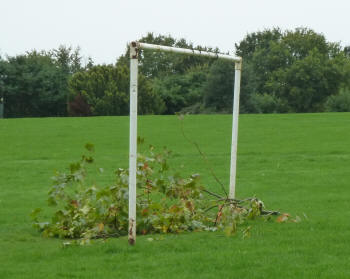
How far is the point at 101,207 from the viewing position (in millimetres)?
7336

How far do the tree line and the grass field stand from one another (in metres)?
13.1

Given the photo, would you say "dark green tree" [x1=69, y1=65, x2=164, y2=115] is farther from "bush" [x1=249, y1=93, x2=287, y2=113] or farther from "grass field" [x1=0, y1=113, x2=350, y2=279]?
"grass field" [x1=0, y1=113, x2=350, y2=279]

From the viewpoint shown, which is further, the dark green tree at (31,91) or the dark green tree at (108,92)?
the dark green tree at (31,91)

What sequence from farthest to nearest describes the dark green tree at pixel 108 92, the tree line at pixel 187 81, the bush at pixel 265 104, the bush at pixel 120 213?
the dark green tree at pixel 108 92
the tree line at pixel 187 81
the bush at pixel 265 104
the bush at pixel 120 213

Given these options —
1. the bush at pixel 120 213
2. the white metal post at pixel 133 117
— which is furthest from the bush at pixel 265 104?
the white metal post at pixel 133 117

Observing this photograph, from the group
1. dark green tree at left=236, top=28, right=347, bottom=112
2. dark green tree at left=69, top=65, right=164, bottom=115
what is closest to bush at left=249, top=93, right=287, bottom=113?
dark green tree at left=236, top=28, right=347, bottom=112

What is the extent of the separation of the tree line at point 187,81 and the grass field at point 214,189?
43.0ft

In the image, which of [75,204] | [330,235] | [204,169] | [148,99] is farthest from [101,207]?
[148,99]

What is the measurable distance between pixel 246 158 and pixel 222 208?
9.49 meters

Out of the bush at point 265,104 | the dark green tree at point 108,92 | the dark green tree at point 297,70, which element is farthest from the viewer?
the dark green tree at point 297,70

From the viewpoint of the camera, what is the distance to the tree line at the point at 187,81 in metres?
46.7

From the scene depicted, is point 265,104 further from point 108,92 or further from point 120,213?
point 120,213

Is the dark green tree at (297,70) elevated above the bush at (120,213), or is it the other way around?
the dark green tree at (297,70)

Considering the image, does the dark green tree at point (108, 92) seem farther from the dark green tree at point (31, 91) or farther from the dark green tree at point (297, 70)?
the dark green tree at point (297, 70)
